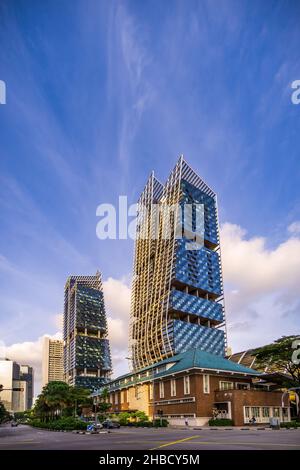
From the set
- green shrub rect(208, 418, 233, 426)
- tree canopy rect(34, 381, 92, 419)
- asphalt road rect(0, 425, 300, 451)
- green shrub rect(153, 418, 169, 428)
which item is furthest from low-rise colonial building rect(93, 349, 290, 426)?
asphalt road rect(0, 425, 300, 451)

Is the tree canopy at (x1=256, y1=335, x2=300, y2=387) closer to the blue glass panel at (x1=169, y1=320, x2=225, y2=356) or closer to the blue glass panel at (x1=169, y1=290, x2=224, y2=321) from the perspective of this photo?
the blue glass panel at (x1=169, y1=320, x2=225, y2=356)

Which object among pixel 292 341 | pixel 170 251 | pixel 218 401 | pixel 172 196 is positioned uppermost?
pixel 172 196

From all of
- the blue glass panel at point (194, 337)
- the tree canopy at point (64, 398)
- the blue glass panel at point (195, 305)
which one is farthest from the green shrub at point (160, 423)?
the blue glass panel at point (195, 305)

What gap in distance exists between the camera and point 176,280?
152 m

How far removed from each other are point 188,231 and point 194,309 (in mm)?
30297

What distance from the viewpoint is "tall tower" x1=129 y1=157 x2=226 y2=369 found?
150875mm

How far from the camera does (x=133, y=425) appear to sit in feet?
217

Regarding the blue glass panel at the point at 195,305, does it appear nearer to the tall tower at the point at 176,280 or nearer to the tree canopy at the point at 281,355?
the tall tower at the point at 176,280
